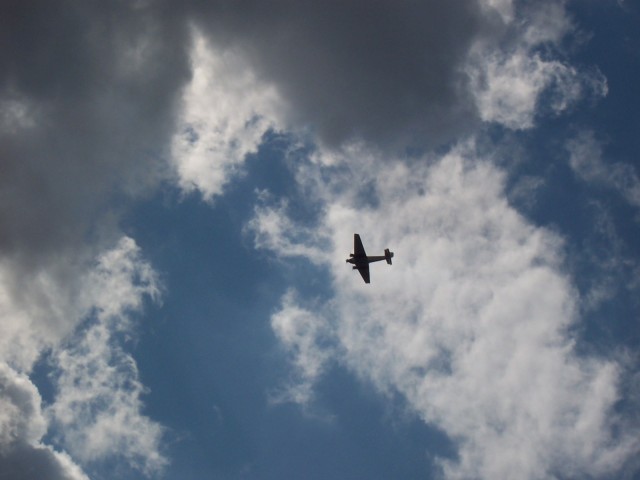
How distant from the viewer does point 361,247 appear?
142m

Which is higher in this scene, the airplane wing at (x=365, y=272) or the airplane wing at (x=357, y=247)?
the airplane wing at (x=357, y=247)

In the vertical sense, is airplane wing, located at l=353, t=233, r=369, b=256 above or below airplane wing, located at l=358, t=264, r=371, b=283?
above

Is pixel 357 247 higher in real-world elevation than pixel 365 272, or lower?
higher
